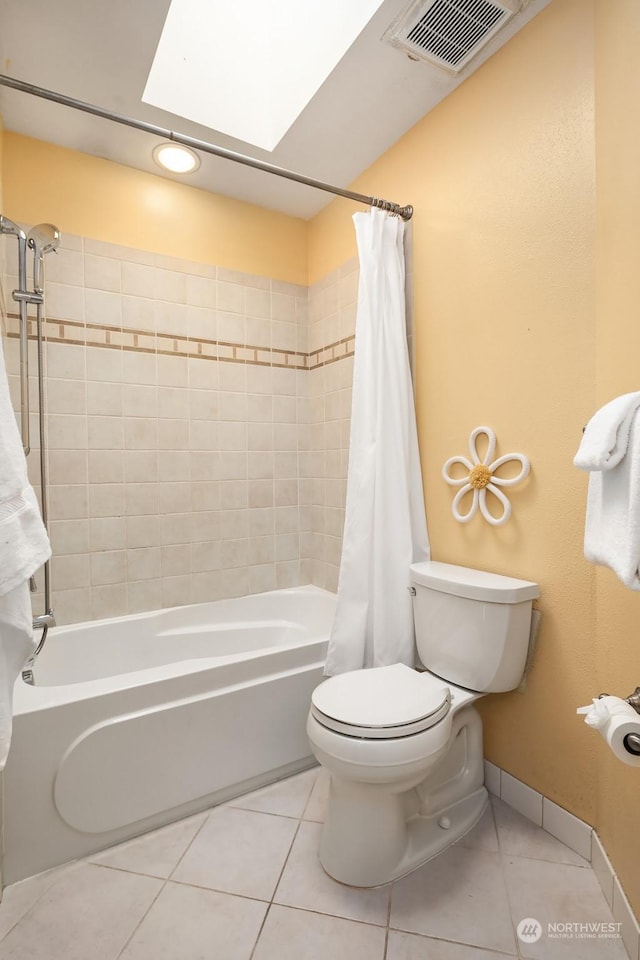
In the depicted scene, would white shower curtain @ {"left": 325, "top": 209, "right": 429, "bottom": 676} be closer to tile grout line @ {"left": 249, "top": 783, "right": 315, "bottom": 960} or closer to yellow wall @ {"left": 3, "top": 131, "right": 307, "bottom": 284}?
tile grout line @ {"left": 249, "top": 783, "right": 315, "bottom": 960}

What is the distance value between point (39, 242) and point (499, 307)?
1.65m

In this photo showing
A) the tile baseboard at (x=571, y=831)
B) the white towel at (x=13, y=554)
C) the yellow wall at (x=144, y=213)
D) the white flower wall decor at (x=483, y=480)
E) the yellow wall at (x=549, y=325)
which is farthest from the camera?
the yellow wall at (x=144, y=213)

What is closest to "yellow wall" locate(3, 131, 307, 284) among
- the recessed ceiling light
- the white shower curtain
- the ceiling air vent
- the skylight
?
the recessed ceiling light

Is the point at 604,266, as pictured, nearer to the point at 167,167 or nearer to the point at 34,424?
→ the point at 167,167

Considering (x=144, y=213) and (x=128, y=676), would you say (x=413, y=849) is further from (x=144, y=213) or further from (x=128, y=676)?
(x=144, y=213)

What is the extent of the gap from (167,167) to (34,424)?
49.9 inches

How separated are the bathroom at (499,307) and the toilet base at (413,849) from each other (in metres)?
0.23

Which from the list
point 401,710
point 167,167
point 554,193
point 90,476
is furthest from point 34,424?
point 554,193

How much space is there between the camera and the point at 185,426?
2289 millimetres

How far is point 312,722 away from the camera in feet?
4.50

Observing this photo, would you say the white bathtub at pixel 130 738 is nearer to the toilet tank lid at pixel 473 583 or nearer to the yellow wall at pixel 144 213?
the toilet tank lid at pixel 473 583

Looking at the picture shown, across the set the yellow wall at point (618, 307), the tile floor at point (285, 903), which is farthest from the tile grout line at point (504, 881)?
the yellow wall at point (618, 307)

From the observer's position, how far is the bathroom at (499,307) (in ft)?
4.20

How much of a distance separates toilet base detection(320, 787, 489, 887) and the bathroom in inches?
9.0
